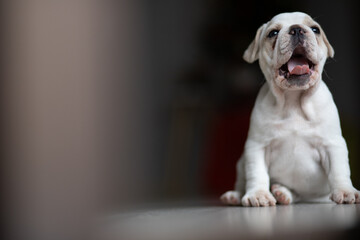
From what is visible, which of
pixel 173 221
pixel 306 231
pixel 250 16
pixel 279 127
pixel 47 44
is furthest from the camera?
pixel 47 44

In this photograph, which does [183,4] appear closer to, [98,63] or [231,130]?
A: [98,63]

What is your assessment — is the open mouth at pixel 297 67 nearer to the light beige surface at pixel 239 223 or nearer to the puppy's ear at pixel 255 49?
the puppy's ear at pixel 255 49

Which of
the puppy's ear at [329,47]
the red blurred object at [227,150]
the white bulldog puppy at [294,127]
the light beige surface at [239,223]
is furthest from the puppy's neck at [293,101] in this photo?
the red blurred object at [227,150]

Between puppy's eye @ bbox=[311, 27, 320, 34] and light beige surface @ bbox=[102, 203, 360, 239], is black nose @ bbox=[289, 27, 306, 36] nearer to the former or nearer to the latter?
puppy's eye @ bbox=[311, 27, 320, 34]

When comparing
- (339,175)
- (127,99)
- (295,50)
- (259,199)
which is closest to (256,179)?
(259,199)

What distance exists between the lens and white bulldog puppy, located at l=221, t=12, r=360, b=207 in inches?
50.1

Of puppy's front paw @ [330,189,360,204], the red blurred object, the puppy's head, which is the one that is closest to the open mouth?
the puppy's head

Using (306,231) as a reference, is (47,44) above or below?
above

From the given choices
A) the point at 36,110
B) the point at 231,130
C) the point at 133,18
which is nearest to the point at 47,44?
the point at 36,110

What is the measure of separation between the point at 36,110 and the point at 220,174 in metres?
0.88

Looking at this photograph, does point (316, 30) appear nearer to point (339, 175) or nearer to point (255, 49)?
point (255, 49)

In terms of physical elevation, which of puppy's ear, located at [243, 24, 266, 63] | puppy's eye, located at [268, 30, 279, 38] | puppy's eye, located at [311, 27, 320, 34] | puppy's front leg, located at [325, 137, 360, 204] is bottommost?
puppy's front leg, located at [325, 137, 360, 204]

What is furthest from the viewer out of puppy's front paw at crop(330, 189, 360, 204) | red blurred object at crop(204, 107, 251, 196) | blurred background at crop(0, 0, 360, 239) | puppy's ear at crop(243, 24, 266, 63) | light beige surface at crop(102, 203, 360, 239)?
red blurred object at crop(204, 107, 251, 196)

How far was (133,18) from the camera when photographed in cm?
323
